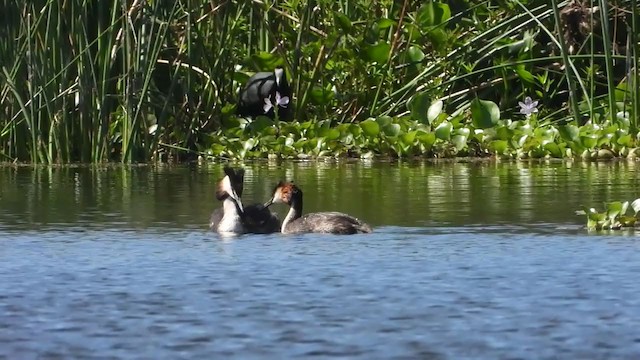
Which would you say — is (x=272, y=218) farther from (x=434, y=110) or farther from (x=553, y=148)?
(x=434, y=110)

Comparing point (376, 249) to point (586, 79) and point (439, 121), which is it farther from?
point (586, 79)

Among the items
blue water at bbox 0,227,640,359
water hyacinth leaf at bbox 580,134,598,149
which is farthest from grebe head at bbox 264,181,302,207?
water hyacinth leaf at bbox 580,134,598,149

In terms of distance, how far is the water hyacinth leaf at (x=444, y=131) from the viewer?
13672 millimetres

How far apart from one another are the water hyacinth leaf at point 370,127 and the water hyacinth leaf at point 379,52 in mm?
1355

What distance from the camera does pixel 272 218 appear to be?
8.30 m

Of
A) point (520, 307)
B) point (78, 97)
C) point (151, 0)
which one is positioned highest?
point (151, 0)

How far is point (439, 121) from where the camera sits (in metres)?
14.0

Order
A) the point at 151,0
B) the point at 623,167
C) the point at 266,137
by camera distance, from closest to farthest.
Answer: the point at 623,167 → the point at 151,0 → the point at 266,137

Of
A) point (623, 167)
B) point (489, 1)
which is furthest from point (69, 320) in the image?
point (489, 1)

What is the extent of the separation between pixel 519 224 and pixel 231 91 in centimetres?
763

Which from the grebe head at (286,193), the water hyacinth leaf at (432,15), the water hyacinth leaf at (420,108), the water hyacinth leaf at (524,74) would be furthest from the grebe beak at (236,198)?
the water hyacinth leaf at (432,15)

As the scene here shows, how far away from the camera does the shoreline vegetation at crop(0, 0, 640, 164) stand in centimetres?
1248

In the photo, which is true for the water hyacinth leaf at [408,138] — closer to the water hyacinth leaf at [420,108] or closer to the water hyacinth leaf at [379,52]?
the water hyacinth leaf at [420,108]

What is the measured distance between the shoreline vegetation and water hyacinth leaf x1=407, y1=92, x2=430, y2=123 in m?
0.01
